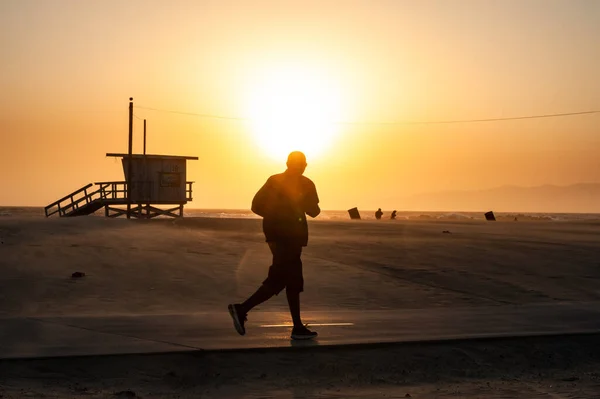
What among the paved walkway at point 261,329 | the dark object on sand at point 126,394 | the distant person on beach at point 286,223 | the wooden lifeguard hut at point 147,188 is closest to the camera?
the dark object on sand at point 126,394

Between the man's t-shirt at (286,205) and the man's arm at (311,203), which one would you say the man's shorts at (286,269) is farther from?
the man's arm at (311,203)

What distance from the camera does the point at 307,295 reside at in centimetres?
1493

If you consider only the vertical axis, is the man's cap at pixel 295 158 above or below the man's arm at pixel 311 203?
above

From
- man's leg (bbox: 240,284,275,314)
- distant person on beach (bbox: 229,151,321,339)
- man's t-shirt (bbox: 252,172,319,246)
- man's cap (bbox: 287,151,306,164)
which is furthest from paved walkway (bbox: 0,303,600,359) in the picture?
man's cap (bbox: 287,151,306,164)

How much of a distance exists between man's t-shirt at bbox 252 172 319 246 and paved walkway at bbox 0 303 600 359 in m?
1.16

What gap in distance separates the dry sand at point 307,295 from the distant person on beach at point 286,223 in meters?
1.35

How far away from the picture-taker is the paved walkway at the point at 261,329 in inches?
316

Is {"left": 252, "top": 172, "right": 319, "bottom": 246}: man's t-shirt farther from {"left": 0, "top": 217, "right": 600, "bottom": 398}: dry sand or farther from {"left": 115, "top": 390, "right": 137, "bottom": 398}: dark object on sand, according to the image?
{"left": 115, "top": 390, "right": 137, "bottom": 398}: dark object on sand

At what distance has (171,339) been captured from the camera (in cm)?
854

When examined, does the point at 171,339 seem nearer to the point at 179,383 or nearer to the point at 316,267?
the point at 179,383

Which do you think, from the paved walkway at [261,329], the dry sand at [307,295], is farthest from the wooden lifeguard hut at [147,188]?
the paved walkway at [261,329]

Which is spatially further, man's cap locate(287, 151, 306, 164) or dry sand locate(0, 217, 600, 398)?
man's cap locate(287, 151, 306, 164)

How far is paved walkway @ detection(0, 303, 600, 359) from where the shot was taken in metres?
8.02

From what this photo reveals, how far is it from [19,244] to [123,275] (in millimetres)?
6099
